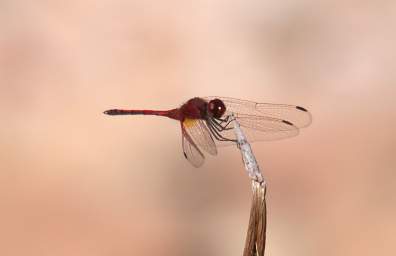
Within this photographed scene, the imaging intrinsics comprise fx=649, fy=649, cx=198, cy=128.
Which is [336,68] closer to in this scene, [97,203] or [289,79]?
[289,79]

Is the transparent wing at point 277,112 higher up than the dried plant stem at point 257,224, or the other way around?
the transparent wing at point 277,112

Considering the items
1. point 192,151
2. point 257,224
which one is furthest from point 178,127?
point 257,224

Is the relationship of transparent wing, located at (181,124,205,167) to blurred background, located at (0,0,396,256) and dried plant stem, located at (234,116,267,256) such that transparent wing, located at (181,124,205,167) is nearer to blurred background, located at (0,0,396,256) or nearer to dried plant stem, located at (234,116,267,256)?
blurred background, located at (0,0,396,256)

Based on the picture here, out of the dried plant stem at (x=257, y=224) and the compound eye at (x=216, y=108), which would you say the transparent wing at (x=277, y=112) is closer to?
the compound eye at (x=216, y=108)

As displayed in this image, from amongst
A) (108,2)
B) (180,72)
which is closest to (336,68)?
(180,72)

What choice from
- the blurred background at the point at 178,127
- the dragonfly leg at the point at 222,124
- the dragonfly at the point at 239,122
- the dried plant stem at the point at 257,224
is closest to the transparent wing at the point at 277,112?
the dragonfly at the point at 239,122

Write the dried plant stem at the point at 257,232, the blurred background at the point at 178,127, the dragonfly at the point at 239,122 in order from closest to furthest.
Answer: the dried plant stem at the point at 257,232
the dragonfly at the point at 239,122
the blurred background at the point at 178,127

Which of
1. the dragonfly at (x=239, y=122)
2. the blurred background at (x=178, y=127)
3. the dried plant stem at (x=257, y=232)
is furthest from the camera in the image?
the blurred background at (x=178, y=127)
